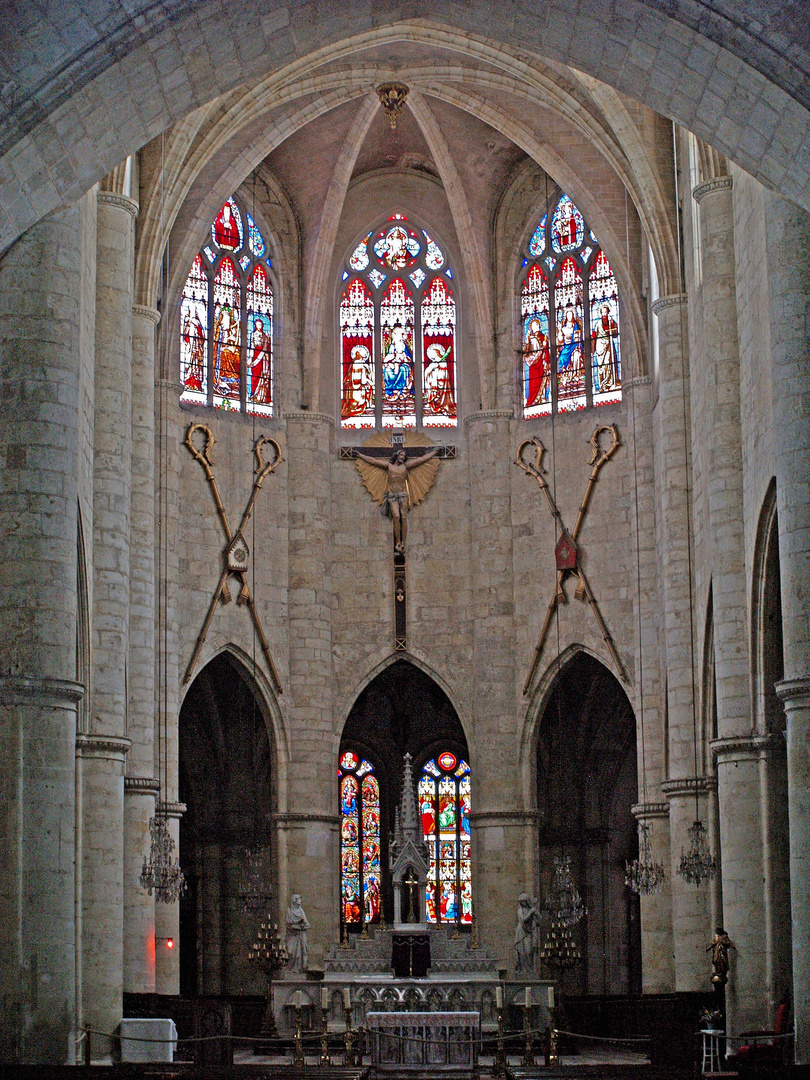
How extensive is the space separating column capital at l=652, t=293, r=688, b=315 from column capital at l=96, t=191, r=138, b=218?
7.90 m

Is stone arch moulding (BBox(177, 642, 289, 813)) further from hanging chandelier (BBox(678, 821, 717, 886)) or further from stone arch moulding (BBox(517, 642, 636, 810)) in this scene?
hanging chandelier (BBox(678, 821, 717, 886))

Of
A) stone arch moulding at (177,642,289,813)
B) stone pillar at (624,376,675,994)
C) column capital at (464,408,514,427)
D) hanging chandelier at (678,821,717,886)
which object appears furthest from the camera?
column capital at (464,408,514,427)

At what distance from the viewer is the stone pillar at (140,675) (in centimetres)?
2547

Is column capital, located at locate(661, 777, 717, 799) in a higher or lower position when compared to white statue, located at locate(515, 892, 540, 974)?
higher

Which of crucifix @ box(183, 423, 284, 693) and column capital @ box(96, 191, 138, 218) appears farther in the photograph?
crucifix @ box(183, 423, 284, 693)

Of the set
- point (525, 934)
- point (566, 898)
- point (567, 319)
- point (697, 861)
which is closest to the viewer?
point (697, 861)

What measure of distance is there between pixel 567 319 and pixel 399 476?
4.02m

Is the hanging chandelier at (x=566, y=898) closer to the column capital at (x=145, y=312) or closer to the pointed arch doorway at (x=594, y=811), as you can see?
the pointed arch doorway at (x=594, y=811)

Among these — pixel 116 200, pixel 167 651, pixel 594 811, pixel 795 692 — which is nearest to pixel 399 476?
pixel 167 651

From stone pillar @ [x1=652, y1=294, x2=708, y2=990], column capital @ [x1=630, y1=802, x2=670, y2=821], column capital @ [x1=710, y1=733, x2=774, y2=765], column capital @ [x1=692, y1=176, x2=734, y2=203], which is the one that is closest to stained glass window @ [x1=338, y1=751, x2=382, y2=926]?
column capital @ [x1=630, y1=802, x2=670, y2=821]

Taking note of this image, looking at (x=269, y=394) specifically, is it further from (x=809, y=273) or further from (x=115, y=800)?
(x=809, y=273)

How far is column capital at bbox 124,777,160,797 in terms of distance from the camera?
25.9m

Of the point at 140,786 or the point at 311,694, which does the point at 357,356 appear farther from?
the point at 140,786

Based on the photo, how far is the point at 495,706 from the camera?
31562 mm
